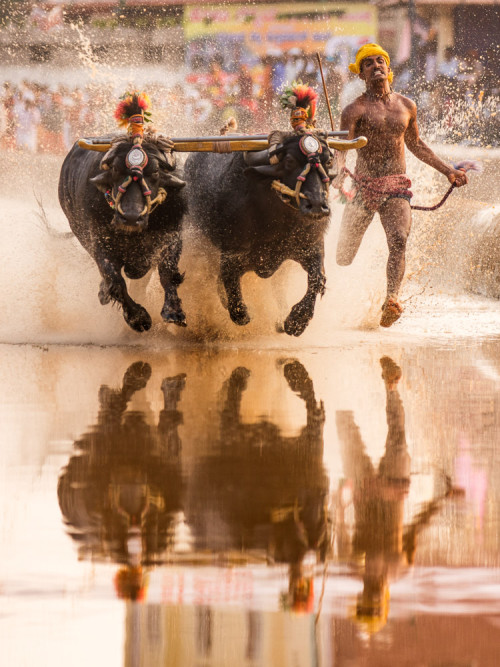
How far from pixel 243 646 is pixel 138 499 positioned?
1147 mm

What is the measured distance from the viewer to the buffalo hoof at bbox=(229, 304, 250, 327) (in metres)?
7.48

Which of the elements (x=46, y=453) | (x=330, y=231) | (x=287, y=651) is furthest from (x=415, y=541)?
(x=330, y=231)

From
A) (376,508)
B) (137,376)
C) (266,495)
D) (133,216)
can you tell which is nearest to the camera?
(376,508)

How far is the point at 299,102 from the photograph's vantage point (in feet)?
22.9

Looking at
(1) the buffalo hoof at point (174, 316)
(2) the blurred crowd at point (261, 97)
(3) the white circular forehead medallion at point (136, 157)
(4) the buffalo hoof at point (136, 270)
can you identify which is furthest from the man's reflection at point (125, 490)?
(2) the blurred crowd at point (261, 97)

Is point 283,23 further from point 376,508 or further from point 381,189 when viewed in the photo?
point 376,508

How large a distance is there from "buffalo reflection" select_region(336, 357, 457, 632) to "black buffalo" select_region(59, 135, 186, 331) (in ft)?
8.68

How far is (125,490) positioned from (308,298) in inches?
148

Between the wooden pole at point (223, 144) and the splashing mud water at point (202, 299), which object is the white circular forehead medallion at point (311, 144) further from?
the splashing mud water at point (202, 299)

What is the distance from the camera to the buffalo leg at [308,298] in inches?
288

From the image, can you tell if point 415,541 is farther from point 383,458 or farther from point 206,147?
point 206,147

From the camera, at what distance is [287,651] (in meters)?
2.50

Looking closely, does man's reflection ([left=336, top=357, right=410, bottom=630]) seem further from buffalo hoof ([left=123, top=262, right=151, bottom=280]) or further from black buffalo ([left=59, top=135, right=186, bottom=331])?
buffalo hoof ([left=123, top=262, right=151, bottom=280])

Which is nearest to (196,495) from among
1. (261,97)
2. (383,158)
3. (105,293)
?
(105,293)
